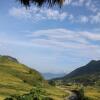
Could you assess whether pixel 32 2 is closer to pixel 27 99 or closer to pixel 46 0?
pixel 46 0

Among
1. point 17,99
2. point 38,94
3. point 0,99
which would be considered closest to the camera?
point 17,99

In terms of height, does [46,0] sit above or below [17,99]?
below

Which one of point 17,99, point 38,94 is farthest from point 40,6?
point 38,94

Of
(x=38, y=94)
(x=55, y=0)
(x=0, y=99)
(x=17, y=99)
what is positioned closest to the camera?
(x=55, y=0)

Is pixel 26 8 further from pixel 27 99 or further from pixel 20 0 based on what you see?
pixel 27 99

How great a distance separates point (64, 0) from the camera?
8.66m

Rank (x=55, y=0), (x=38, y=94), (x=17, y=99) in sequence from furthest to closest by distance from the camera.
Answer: (x=38, y=94) < (x=17, y=99) < (x=55, y=0)

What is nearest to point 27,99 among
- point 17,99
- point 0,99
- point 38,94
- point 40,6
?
point 17,99

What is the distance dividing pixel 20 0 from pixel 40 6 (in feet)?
1.54

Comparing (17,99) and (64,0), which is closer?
(64,0)

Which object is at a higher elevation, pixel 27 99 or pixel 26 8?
pixel 27 99

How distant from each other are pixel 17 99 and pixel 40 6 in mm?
118089

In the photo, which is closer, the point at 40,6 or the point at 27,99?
the point at 40,6

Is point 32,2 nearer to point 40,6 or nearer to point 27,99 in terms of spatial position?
point 40,6
